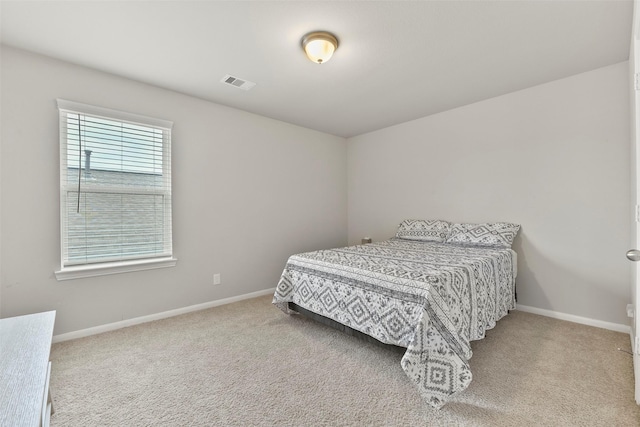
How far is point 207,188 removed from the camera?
3.23 m

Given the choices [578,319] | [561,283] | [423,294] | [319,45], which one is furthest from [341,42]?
[578,319]

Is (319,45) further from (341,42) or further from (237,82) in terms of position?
(237,82)

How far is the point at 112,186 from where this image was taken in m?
2.63

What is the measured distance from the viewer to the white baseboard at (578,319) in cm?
249

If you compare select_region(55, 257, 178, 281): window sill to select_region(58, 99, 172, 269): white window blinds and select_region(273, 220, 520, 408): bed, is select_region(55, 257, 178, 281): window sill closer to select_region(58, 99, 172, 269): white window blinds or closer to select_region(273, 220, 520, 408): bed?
select_region(58, 99, 172, 269): white window blinds

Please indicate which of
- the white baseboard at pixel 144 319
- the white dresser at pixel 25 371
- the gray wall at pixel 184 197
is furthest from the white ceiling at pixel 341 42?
the white baseboard at pixel 144 319

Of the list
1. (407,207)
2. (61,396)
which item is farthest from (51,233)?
(407,207)

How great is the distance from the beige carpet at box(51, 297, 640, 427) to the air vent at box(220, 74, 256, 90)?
2.32 metres

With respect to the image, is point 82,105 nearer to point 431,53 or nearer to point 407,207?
point 431,53

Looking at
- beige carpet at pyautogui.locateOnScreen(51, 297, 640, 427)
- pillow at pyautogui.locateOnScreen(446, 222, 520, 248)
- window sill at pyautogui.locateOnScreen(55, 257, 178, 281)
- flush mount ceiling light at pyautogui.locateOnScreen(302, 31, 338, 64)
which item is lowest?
beige carpet at pyautogui.locateOnScreen(51, 297, 640, 427)

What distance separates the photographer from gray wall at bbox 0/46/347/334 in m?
2.22

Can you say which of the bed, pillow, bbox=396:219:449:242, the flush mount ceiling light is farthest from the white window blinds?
pillow, bbox=396:219:449:242

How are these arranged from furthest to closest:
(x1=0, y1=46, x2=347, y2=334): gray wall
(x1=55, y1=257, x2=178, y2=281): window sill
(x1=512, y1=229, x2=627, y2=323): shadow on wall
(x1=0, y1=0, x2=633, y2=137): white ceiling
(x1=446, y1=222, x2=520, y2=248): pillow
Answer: (x1=446, y1=222, x2=520, y2=248): pillow → (x1=512, y1=229, x2=627, y2=323): shadow on wall → (x1=55, y1=257, x2=178, y2=281): window sill → (x1=0, y1=46, x2=347, y2=334): gray wall → (x1=0, y1=0, x2=633, y2=137): white ceiling

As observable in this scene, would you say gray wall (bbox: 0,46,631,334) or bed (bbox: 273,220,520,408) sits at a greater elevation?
gray wall (bbox: 0,46,631,334)
